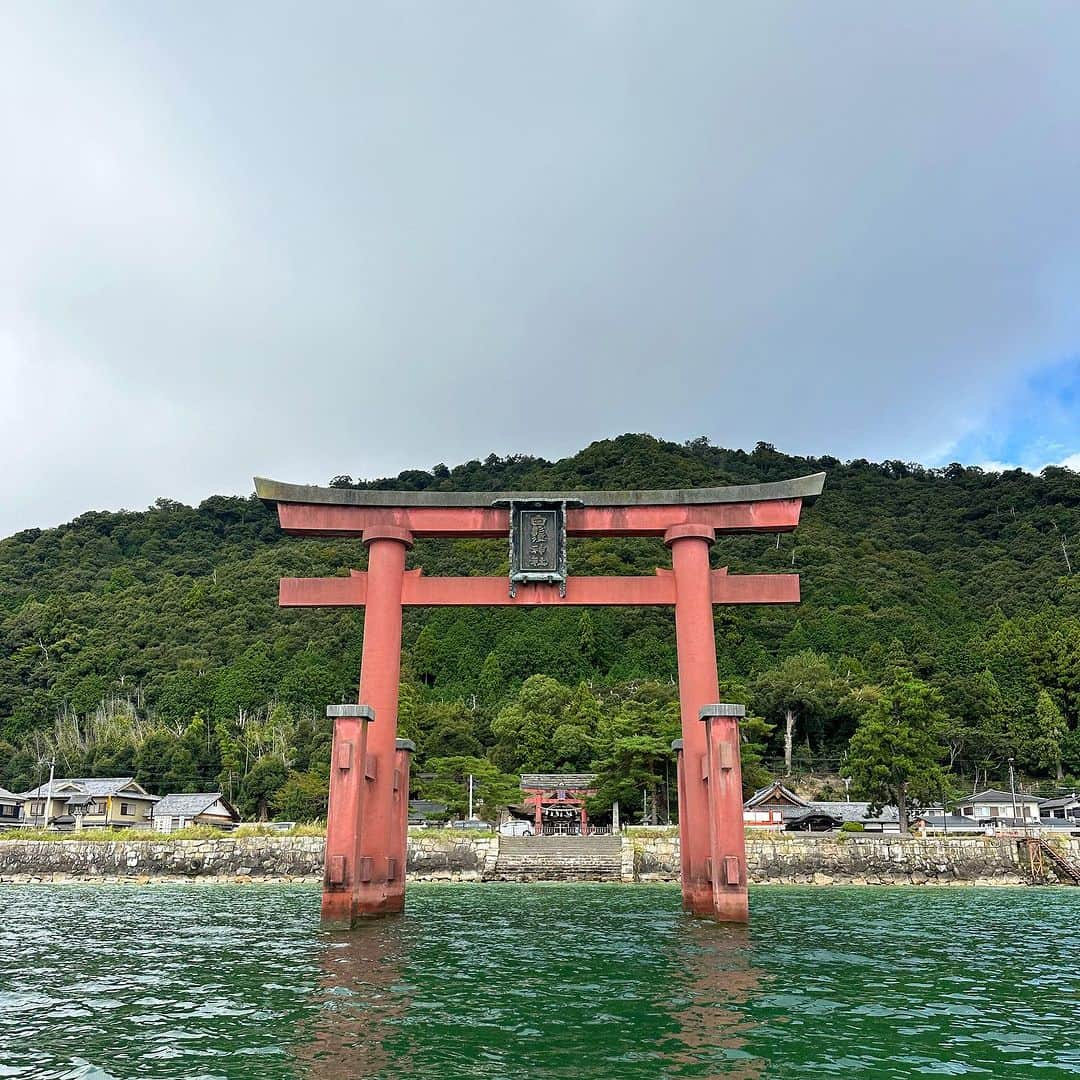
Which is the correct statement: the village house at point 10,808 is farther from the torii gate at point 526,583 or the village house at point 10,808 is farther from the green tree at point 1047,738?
the green tree at point 1047,738

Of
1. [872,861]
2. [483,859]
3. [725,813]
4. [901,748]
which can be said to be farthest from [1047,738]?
[725,813]

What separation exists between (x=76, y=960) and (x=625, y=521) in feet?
32.9

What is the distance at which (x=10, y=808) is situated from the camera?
50938 mm

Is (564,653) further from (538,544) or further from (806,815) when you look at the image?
(538,544)

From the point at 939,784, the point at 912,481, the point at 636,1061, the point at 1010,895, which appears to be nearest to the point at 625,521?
the point at 636,1061

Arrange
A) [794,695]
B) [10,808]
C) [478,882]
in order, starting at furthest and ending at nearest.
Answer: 1. [794,695]
2. [10,808]
3. [478,882]

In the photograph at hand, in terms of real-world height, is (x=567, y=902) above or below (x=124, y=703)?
below

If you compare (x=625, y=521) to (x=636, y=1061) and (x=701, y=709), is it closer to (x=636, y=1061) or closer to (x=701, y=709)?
(x=701, y=709)

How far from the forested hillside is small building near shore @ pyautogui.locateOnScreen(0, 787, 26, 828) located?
6.28 m

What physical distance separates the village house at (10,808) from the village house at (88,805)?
0.61 meters

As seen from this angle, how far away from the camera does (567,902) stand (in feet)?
68.1

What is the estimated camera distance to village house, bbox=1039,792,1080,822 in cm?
4609

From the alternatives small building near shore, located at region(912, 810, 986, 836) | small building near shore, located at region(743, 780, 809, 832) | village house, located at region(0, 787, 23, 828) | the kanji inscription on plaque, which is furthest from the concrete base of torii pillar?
village house, located at region(0, 787, 23, 828)

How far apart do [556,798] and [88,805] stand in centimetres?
2574
